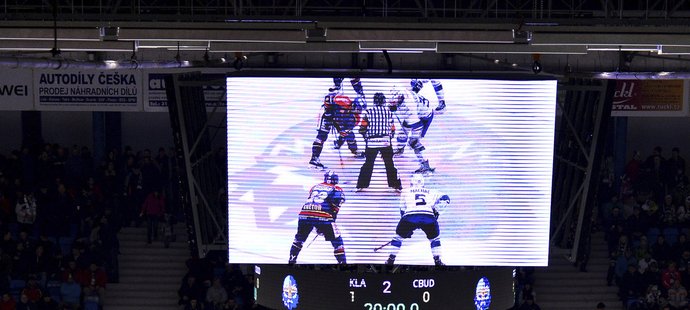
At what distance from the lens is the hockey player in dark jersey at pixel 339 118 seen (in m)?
24.3

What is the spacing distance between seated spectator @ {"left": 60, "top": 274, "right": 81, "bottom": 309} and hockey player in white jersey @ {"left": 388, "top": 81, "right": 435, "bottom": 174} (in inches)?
291

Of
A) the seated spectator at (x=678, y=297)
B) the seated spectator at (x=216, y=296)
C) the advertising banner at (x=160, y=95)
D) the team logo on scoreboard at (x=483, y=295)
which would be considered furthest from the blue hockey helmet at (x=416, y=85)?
the seated spectator at (x=678, y=297)

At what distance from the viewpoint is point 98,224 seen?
29.1 metres

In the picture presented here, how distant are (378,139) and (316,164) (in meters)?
1.12

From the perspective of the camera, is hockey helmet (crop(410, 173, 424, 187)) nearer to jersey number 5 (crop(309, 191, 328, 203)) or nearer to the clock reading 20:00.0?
jersey number 5 (crop(309, 191, 328, 203))

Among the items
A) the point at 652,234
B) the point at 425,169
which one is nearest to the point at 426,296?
the point at 425,169

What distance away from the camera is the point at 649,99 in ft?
93.1

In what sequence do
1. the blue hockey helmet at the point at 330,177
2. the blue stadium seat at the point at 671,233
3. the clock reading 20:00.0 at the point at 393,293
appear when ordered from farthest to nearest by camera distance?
the blue stadium seat at the point at 671,233
the blue hockey helmet at the point at 330,177
the clock reading 20:00.0 at the point at 393,293

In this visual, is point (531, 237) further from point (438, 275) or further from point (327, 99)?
point (327, 99)

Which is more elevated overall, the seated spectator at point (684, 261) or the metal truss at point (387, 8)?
the metal truss at point (387, 8)

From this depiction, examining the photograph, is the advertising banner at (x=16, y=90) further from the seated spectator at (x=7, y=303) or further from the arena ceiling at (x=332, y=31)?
the arena ceiling at (x=332, y=31)

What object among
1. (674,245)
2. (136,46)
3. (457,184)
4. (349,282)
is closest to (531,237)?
(457,184)

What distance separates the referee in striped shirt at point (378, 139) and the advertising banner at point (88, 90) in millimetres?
5633

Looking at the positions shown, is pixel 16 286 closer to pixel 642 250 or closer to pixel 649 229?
pixel 642 250
